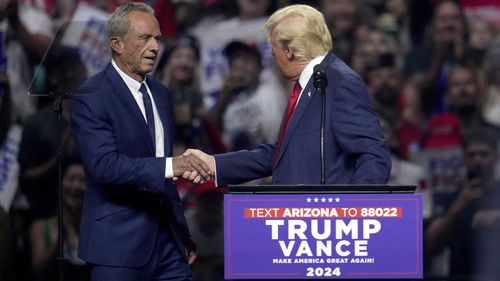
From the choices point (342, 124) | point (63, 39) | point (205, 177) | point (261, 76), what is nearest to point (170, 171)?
point (205, 177)

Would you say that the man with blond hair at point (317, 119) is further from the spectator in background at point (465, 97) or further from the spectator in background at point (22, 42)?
the spectator in background at point (22, 42)

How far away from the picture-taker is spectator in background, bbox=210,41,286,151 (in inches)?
301

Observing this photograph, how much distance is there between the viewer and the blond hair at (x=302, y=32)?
4.81 m

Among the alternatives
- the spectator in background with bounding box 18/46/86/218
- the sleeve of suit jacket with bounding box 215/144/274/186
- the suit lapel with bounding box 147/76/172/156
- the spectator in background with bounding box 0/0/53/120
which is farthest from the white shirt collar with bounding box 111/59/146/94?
the spectator in background with bounding box 0/0/53/120

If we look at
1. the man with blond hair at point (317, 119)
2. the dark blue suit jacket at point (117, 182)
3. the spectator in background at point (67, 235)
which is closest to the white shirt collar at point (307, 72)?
the man with blond hair at point (317, 119)

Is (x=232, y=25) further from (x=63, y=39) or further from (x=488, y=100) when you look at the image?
(x=63, y=39)

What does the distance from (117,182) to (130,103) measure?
0.32 metres

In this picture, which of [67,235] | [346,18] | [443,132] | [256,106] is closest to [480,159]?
[443,132]

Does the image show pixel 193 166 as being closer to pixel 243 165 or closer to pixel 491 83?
pixel 243 165

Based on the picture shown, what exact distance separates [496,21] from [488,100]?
0.47m

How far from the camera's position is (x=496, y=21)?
24.8 feet

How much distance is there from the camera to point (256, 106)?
25.2ft

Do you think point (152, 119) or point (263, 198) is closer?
point (263, 198)

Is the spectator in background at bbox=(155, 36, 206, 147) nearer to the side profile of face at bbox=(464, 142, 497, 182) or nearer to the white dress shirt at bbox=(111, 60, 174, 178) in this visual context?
the side profile of face at bbox=(464, 142, 497, 182)
